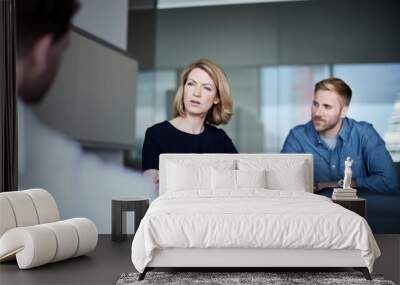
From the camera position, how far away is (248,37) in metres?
6.44

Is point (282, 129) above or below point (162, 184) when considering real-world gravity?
above

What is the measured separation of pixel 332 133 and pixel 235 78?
125 centimetres

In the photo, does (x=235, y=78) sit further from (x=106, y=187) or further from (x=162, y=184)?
(x=106, y=187)

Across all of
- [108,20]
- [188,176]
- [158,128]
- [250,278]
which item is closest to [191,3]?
[108,20]

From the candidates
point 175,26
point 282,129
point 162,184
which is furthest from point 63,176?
point 282,129

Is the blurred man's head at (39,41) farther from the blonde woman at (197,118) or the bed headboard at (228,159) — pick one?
the bed headboard at (228,159)

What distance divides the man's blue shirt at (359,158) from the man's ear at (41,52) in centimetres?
313

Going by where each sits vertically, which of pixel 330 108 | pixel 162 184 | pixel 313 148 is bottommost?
pixel 162 184

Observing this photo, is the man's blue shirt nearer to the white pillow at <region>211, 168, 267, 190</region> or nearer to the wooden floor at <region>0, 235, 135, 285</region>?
the white pillow at <region>211, 168, 267, 190</region>

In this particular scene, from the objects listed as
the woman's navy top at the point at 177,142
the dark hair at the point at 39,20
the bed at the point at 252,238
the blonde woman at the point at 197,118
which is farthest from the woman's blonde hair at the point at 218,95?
the bed at the point at 252,238

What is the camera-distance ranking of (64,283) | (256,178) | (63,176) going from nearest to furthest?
(64,283) → (256,178) → (63,176)

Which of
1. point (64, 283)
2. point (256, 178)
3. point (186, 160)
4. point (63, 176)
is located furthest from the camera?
point (63, 176)

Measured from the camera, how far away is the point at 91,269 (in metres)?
4.46

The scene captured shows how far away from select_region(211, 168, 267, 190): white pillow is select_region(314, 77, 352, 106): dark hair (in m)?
1.43
